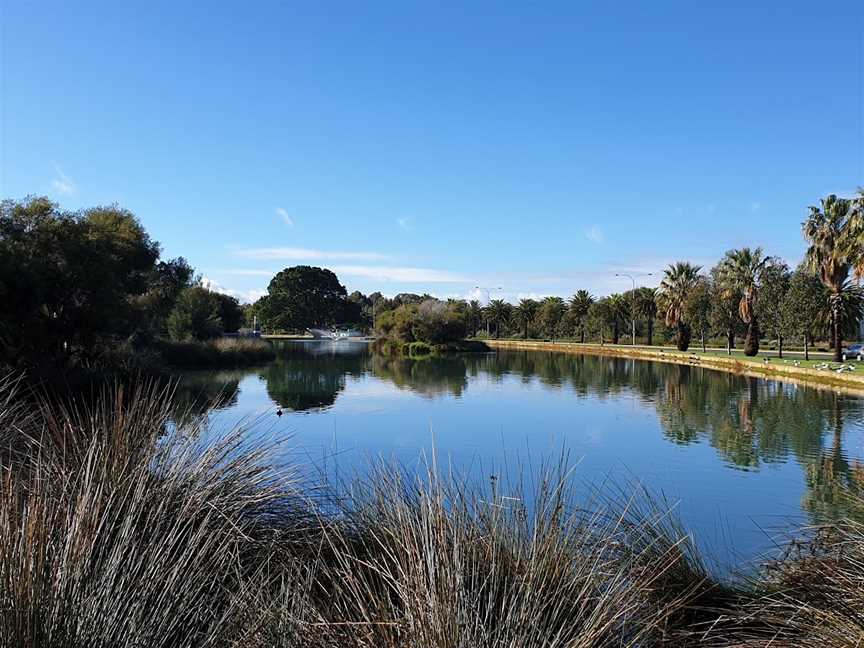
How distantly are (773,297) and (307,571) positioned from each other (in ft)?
129

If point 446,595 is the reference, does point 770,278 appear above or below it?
above

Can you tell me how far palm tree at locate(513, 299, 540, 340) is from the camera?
72.4 m

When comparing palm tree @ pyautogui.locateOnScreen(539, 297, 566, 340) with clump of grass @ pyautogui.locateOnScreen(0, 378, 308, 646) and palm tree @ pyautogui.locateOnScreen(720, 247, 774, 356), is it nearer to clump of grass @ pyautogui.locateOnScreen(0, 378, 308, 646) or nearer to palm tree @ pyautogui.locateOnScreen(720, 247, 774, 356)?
palm tree @ pyautogui.locateOnScreen(720, 247, 774, 356)

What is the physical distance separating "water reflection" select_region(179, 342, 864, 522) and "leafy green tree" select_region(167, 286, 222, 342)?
598 centimetres

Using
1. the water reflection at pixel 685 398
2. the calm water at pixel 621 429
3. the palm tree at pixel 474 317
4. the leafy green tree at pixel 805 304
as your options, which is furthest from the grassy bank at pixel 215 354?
the palm tree at pixel 474 317

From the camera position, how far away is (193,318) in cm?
4288

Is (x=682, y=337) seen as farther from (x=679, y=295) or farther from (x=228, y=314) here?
(x=228, y=314)

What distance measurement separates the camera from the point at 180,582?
2.90 metres

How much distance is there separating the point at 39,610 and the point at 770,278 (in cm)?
4178

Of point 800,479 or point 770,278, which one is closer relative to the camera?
point 800,479

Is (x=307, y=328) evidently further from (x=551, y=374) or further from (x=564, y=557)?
(x=564, y=557)

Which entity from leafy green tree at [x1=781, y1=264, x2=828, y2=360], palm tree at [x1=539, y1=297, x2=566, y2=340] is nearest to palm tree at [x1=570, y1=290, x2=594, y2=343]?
palm tree at [x1=539, y1=297, x2=566, y2=340]

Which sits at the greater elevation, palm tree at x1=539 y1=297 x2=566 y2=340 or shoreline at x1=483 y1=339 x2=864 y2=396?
palm tree at x1=539 y1=297 x2=566 y2=340

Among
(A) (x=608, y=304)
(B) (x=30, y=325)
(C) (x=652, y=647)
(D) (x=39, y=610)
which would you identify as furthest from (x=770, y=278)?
(D) (x=39, y=610)
